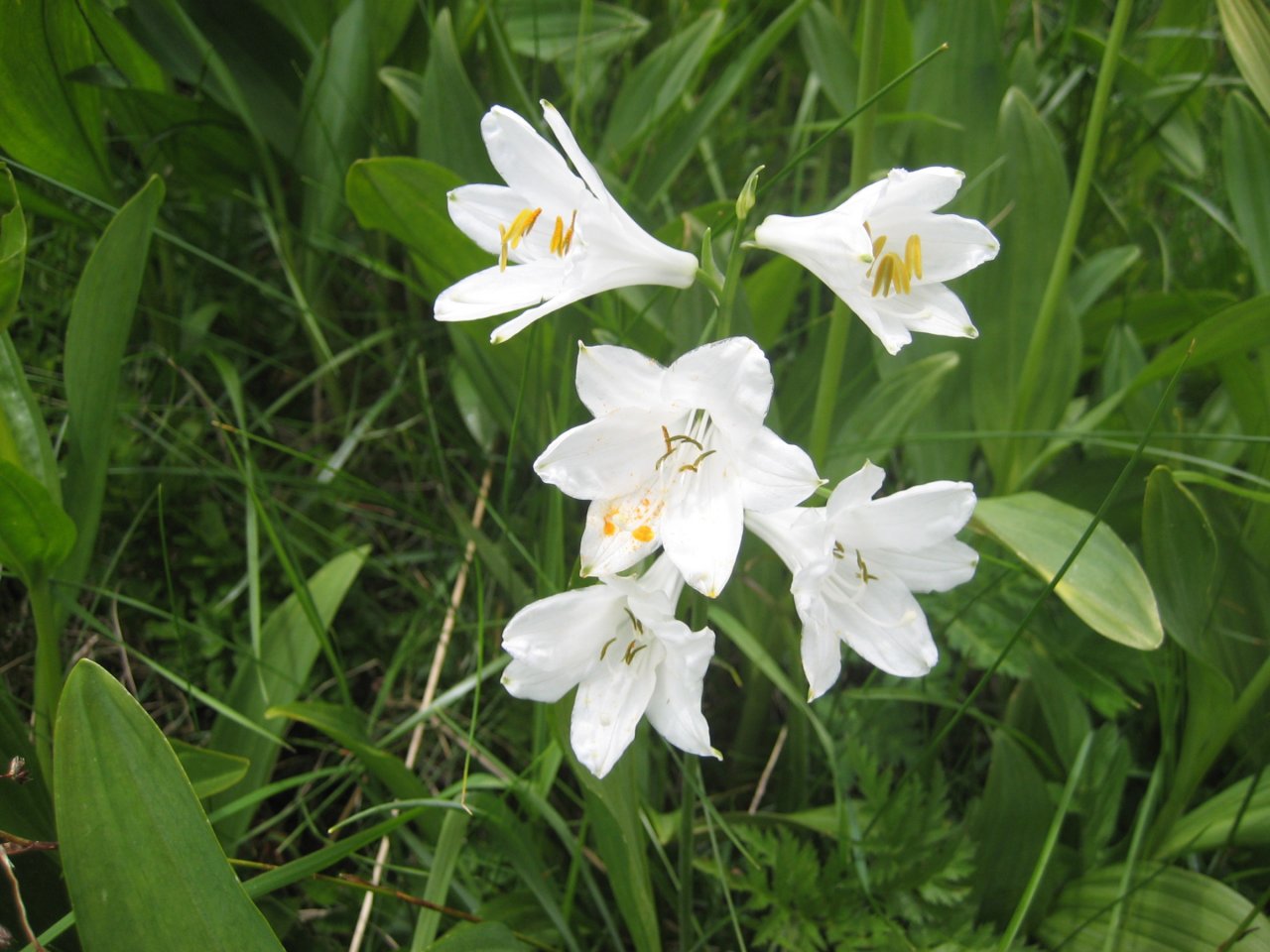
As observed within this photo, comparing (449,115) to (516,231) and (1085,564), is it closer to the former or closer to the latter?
(516,231)

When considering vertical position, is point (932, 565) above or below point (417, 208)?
below

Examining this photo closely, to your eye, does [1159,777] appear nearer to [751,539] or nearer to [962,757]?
[962,757]

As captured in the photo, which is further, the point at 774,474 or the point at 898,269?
the point at 898,269

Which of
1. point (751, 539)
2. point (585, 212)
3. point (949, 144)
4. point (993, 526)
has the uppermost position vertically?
point (585, 212)

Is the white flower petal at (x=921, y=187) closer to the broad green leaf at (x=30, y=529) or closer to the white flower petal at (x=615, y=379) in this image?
the white flower petal at (x=615, y=379)

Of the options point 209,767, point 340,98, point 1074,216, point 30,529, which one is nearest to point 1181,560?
point 1074,216

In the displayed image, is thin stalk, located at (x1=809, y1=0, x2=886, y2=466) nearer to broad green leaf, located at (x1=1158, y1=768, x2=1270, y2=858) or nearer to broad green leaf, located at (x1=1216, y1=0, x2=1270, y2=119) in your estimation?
broad green leaf, located at (x1=1216, y1=0, x2=1270, y2=119)

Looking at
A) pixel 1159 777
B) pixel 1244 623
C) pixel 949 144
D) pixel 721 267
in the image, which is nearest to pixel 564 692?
pixel 721 267
